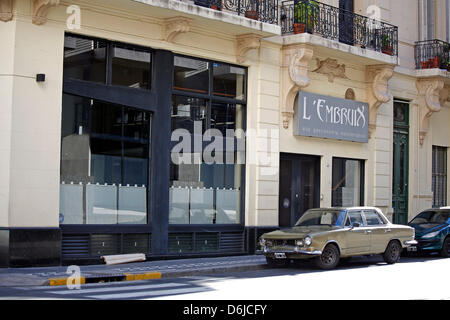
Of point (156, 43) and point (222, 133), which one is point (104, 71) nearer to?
point (156, 43)

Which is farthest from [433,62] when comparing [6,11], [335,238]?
[6,11]


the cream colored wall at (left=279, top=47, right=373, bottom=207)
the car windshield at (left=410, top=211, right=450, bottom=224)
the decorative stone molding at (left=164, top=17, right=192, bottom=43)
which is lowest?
the car windshield at (left=410, top=211, right=450, bottom=224)

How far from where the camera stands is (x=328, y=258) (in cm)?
1616

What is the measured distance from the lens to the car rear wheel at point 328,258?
15938 millimetres

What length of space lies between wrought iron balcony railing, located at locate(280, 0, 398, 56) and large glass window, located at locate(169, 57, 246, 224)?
2.30 meters

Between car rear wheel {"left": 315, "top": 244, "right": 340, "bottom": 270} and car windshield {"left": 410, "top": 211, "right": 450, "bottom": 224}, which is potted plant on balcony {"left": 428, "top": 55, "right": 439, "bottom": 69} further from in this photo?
car rear wheel {"left": 315, "top": 244, "right": 340, "bottom": 270}

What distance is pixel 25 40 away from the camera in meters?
14.7

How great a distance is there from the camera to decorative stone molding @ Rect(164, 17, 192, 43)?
16859mm

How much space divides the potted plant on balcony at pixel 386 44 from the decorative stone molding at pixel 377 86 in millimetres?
623

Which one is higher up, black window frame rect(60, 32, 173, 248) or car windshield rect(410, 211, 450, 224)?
black window frame rect(60, 32, 173, 248)

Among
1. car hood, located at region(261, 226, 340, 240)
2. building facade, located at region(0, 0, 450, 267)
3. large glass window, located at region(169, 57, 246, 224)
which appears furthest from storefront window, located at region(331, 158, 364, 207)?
car hood, located at region(261, 226, 340, 240)

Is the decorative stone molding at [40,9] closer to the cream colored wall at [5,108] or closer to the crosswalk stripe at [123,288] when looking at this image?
the cream colored wall at [5,108]
